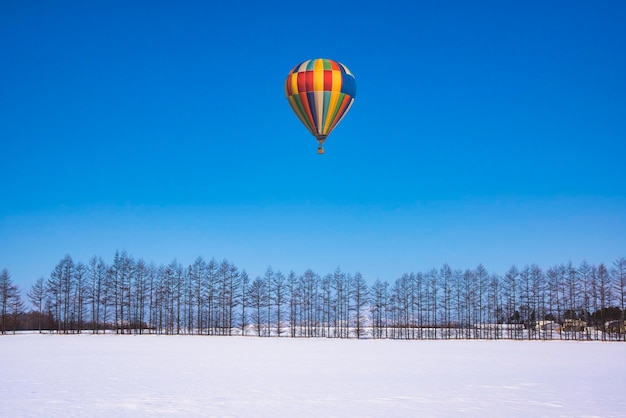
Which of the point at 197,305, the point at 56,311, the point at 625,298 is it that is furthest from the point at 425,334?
the point at 56,311

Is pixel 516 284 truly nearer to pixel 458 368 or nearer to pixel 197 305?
pixel 197 305

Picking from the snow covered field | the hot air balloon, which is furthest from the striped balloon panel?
the snow covered field

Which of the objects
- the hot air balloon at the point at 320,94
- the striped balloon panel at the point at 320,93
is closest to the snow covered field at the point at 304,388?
the hot air balloon at the point at 320,94

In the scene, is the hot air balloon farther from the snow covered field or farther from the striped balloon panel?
the snow covered field

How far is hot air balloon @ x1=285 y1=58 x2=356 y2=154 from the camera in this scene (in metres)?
37.1

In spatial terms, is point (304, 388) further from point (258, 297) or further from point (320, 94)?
point (258, 297)

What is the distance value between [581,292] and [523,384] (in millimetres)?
64446

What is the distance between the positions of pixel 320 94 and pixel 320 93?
64 mm

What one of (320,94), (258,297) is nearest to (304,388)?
(320,94)

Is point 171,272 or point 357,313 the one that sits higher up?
point 171,272

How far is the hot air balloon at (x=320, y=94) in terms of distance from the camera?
1460 inches

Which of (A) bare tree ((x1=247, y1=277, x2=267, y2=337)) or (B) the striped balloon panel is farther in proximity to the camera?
(A) bare tree ((x1=247, y1=277, x2=267, y2=337))

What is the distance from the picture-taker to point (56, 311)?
8294cm

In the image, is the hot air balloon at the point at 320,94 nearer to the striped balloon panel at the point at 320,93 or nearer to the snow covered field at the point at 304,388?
the striped balloon panel at the point at 320,93
